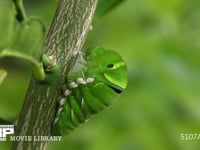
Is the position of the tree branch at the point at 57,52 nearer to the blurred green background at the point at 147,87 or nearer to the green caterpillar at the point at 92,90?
the green caterpillar at the point at 92,90

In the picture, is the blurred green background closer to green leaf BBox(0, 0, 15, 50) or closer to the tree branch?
the tree branch

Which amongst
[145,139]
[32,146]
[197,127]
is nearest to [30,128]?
[32,146]

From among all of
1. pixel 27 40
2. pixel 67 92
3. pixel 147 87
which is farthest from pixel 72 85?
pixel 147 87

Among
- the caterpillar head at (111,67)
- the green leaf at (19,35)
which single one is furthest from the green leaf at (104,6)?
the green leaf at (19,35)

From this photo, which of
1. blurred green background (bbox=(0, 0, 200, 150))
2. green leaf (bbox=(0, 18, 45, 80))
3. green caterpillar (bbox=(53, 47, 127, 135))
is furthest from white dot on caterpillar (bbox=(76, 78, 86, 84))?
blurred green background (bbox=(0, 0, 200, 150))

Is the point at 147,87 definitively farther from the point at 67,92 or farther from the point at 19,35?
the point at 19,35

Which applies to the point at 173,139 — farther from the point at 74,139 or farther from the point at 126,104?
the point at 74,139
